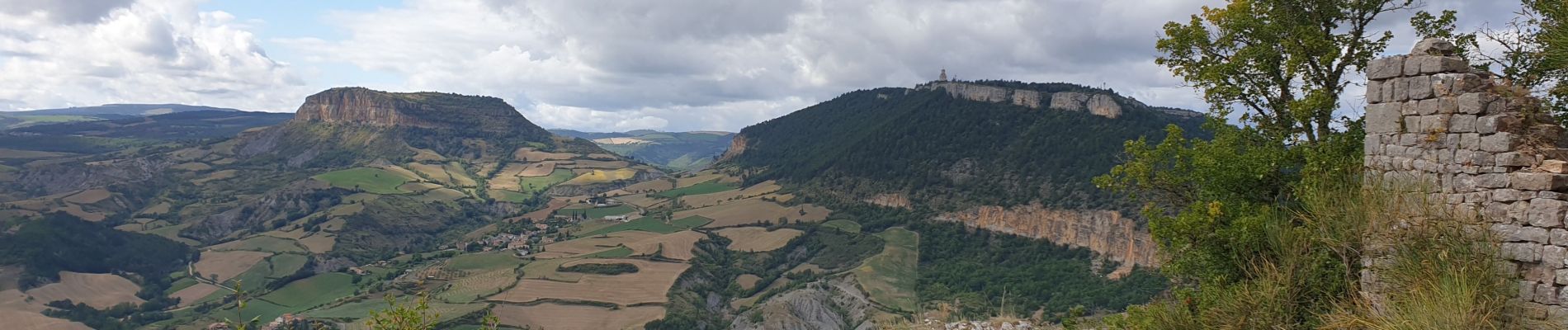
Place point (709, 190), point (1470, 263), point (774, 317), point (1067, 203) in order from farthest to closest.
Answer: point (709, 190) → point (1067, 203) → point (774, 317) → point (1470, 263)

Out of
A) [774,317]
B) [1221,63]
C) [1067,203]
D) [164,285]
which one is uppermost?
[1221,63]

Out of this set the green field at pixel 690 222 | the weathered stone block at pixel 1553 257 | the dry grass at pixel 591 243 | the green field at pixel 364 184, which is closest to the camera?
the weathered stone block at pixel 1553 257

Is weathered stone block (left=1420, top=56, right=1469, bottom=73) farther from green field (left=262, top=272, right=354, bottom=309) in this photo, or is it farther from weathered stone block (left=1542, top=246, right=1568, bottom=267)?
green field (left=262, top=272, right=354, bottom=309)

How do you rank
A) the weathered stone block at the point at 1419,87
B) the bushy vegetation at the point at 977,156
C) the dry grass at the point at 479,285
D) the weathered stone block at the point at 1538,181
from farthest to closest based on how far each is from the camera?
the bushy vegetation at the point at 977,156 < the dry grass at the point at 479,285 < the weathered stone block at the point at 1419,87 < the weathered stone block at the point at 1538,181

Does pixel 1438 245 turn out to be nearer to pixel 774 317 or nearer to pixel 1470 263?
pixel 1470 263

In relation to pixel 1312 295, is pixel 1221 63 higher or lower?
higher

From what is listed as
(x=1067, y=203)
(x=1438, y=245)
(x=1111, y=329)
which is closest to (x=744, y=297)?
(x=1067, y=203)

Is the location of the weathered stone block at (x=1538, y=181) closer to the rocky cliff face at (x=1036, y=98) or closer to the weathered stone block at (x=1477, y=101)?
the weathered stone block at (x=1477, y=101)

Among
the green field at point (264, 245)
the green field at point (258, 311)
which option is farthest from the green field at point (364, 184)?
the green field at point (258, 311)
